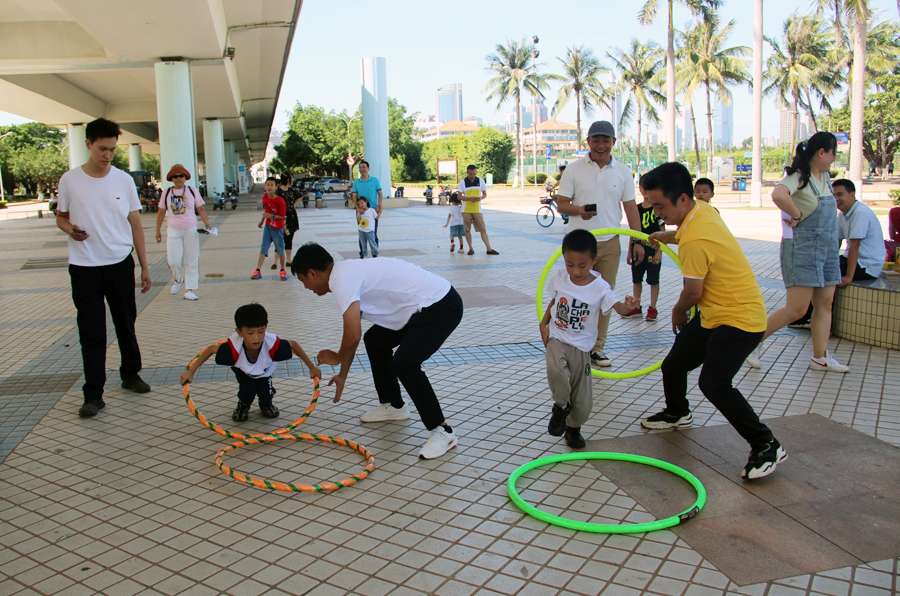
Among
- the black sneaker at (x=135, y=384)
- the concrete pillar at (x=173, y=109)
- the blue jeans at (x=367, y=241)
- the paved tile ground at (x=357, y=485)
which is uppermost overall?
the concrete pillar at (x=173, y=109)

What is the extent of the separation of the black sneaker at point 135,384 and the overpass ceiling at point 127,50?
12.4m

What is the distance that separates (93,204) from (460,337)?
3.64 m

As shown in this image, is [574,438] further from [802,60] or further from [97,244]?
[802,60]

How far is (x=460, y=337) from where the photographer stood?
7.18 meters

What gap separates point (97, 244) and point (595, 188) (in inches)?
161

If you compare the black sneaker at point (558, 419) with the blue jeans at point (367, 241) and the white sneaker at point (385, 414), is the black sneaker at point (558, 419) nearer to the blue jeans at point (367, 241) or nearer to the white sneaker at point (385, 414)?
the white sneaker at point (385, 414)

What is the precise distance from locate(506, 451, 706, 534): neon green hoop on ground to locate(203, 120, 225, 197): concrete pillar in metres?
39.6

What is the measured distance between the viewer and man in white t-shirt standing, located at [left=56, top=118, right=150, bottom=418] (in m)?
5.08

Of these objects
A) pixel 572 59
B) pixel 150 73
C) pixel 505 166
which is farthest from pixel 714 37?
pixel 150 73

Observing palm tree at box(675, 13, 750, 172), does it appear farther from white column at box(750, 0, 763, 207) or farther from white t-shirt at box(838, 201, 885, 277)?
white t-shirt at box(838, 201, 885, 277)

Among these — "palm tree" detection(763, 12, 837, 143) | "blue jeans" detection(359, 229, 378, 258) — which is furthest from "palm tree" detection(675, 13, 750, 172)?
"blue jeans" detection(359, 229, 378, 258)

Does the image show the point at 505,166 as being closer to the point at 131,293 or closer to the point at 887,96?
the point at 887,96

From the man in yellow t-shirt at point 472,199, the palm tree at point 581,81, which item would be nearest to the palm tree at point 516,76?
the palm tree at point 581,81

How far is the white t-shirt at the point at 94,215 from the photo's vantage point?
5148 millimetres
